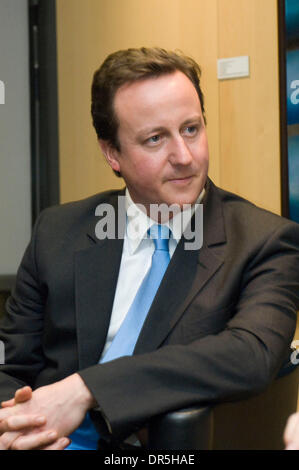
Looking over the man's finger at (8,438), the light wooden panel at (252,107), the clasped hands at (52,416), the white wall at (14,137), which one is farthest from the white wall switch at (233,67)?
the man's finger at (8,438)

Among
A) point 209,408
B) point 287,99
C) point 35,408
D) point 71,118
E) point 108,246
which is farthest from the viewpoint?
point 71,118

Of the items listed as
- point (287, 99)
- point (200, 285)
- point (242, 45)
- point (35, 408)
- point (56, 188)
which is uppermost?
point (242, 45)

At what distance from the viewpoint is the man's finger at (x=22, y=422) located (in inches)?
52.4

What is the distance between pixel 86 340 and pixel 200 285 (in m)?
0.33

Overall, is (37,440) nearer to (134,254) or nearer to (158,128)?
(134,254)

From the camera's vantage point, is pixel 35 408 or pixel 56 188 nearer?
pixel 35 408

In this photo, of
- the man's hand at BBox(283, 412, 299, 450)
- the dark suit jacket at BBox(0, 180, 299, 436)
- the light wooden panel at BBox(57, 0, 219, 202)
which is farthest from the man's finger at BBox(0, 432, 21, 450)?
the light wooden panel at BBox(57, 0, 219, 202)

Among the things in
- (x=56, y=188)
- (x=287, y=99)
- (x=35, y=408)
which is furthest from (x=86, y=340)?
(x=56, y=188)

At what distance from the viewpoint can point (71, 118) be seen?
11.0ft

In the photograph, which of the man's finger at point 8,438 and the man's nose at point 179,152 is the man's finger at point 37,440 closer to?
the man's finger at point 8,438

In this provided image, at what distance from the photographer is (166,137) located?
1.69m

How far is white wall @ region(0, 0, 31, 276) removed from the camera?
3.29m

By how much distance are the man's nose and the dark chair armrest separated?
67cm

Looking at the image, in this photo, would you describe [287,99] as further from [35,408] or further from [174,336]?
[35,408]
